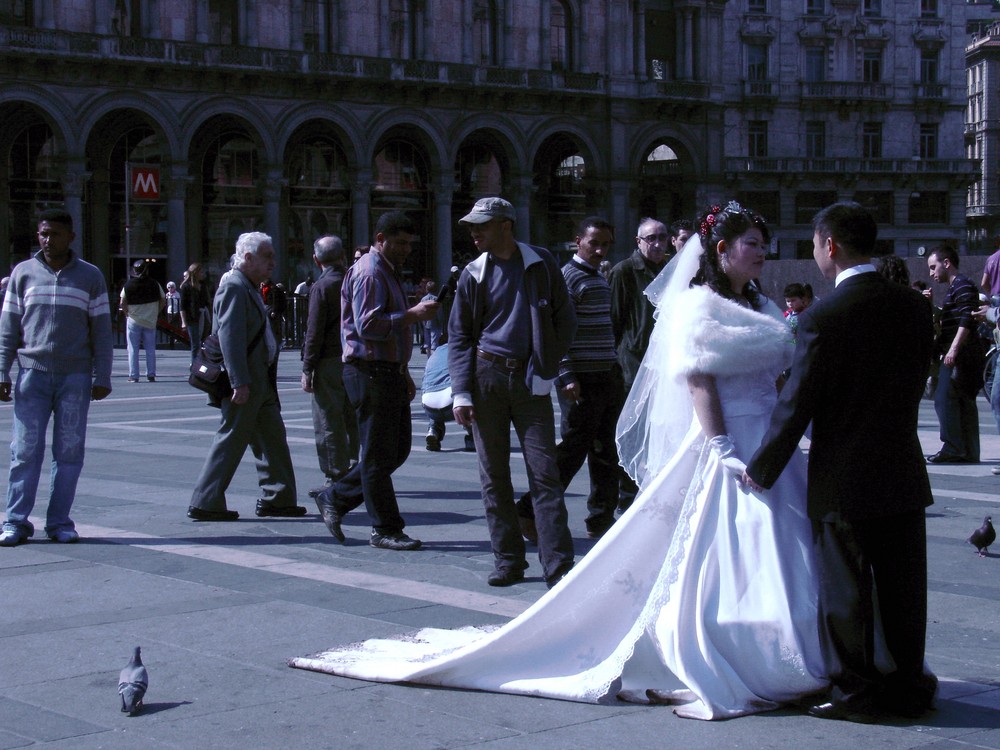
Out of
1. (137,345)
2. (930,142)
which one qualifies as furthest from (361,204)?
(930,142)

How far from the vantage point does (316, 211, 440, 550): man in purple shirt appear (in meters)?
7.93

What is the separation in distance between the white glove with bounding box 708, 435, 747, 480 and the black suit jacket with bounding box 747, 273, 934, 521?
333mm

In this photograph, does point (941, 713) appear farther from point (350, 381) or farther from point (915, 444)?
point (350, 381)

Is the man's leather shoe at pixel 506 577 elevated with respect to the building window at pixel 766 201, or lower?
lower

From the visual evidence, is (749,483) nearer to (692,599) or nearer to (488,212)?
(692,599)

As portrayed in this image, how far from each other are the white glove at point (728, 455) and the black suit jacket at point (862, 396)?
13.1 inches

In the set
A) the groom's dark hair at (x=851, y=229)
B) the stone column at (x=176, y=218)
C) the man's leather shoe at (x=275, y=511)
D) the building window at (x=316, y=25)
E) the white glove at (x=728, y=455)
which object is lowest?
the man's leather shoe at (x=275, y=511)

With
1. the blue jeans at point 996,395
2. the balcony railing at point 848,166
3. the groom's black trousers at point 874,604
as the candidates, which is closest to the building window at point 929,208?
the balcony railing at point 848,166

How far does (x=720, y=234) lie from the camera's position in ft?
17.5

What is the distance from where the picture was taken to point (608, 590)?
5.12 meters

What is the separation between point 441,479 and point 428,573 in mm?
3741

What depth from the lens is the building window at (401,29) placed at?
4644 cm

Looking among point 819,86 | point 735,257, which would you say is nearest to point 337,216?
point 819,86

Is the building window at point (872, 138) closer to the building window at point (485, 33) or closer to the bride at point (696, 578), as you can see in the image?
the building window at point (485, 33)
